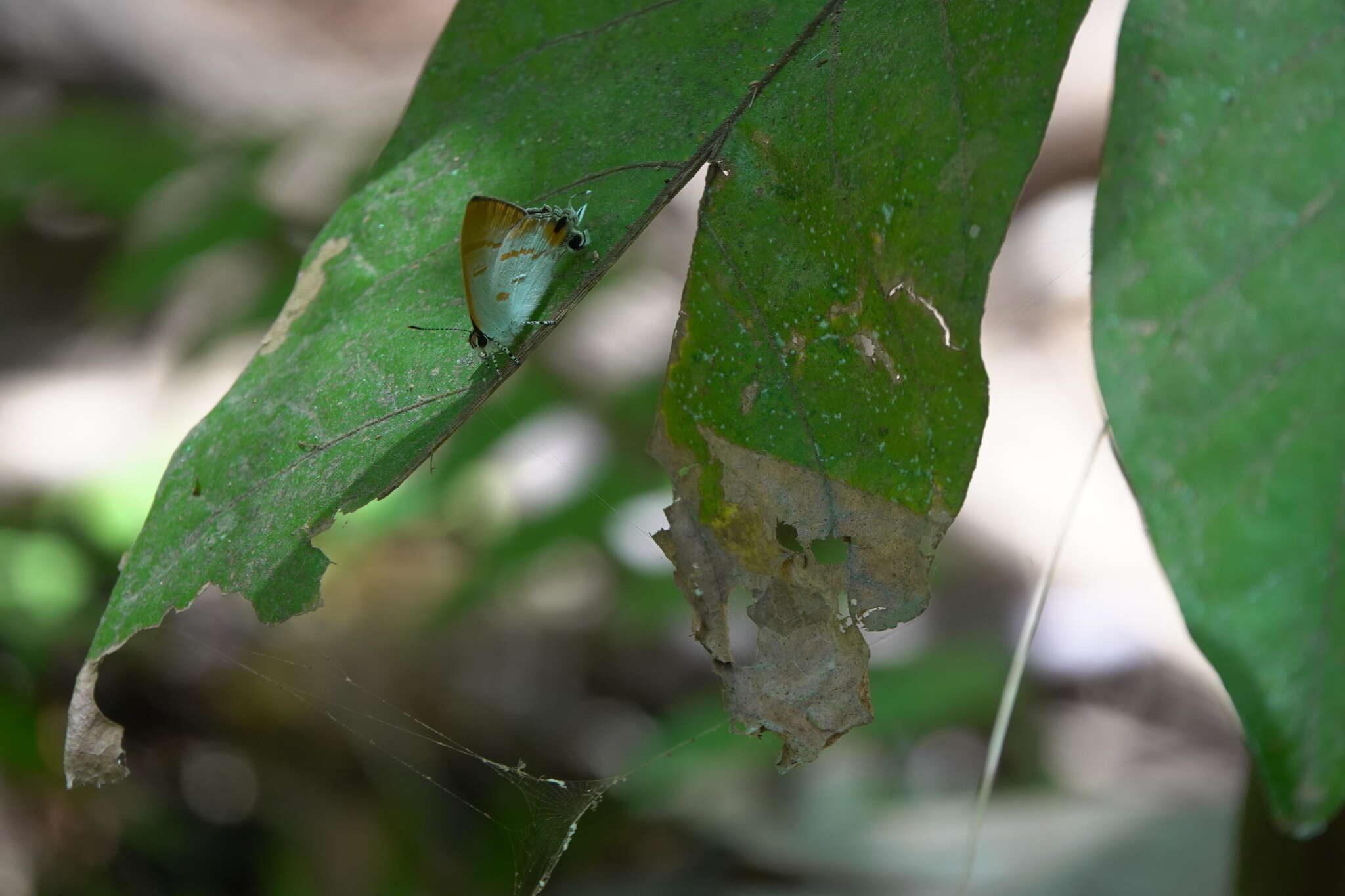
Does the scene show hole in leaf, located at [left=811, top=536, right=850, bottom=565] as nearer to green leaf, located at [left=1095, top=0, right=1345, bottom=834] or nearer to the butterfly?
the butterfly

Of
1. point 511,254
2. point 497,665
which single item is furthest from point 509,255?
point 497,665

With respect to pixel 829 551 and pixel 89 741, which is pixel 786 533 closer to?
pixel 89 741

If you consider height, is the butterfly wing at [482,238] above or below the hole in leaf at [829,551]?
above

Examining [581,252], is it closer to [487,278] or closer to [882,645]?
[487,278]

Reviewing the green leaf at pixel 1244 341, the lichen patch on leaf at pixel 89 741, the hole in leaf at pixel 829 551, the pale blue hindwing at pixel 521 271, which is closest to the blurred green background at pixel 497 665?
the hole in leaf at pixel 829 551

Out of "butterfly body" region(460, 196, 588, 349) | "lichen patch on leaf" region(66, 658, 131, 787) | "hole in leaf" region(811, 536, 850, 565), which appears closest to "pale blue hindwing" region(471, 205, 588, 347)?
"butterfly body" region(460, 196, 588, 349)

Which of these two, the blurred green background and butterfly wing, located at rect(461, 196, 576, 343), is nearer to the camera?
butterfly wing, located at rect(461, 196, 576, 343)

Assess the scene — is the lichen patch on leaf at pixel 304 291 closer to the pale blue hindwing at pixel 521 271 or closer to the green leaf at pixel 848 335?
the pale blue hindwing at pixel 521 271
